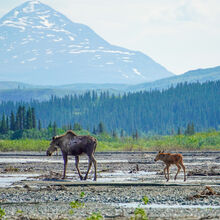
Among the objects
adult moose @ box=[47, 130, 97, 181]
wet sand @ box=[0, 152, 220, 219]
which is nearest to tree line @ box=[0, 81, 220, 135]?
adult moose @ box=[47, 130, 97, 181]

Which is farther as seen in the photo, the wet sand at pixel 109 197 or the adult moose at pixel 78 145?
the adult moose at pixel 78 145

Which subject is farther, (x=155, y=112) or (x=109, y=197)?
(x=155, y=112)

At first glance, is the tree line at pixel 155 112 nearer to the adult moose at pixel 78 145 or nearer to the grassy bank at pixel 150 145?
the grassy bank at pixel 150 145

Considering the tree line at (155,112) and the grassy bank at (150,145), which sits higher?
the tree line at (155,112)

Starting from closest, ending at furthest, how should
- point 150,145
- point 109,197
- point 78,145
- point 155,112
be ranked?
point 109,197
point 78,145
point 150,145
point 155,112

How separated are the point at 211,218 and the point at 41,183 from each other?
10.2 meters

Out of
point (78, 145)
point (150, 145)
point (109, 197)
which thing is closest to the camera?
point (109, 197)

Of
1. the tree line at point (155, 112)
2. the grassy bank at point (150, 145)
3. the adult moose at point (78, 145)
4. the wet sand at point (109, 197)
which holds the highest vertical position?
the tree line at point (155, 112)

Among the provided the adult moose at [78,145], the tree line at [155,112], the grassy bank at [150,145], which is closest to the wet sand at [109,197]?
the adult moose at [78,145]

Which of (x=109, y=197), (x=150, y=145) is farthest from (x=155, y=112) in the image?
(x=109, y=197)

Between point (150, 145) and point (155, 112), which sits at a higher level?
point (155, 112)

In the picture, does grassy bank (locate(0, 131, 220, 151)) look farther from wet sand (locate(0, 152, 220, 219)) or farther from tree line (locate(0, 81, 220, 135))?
tree line (locate(0, 81, 220, 135))

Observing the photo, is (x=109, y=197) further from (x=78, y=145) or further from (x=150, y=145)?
(x=150, y=145)

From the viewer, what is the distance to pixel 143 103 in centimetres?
16238
